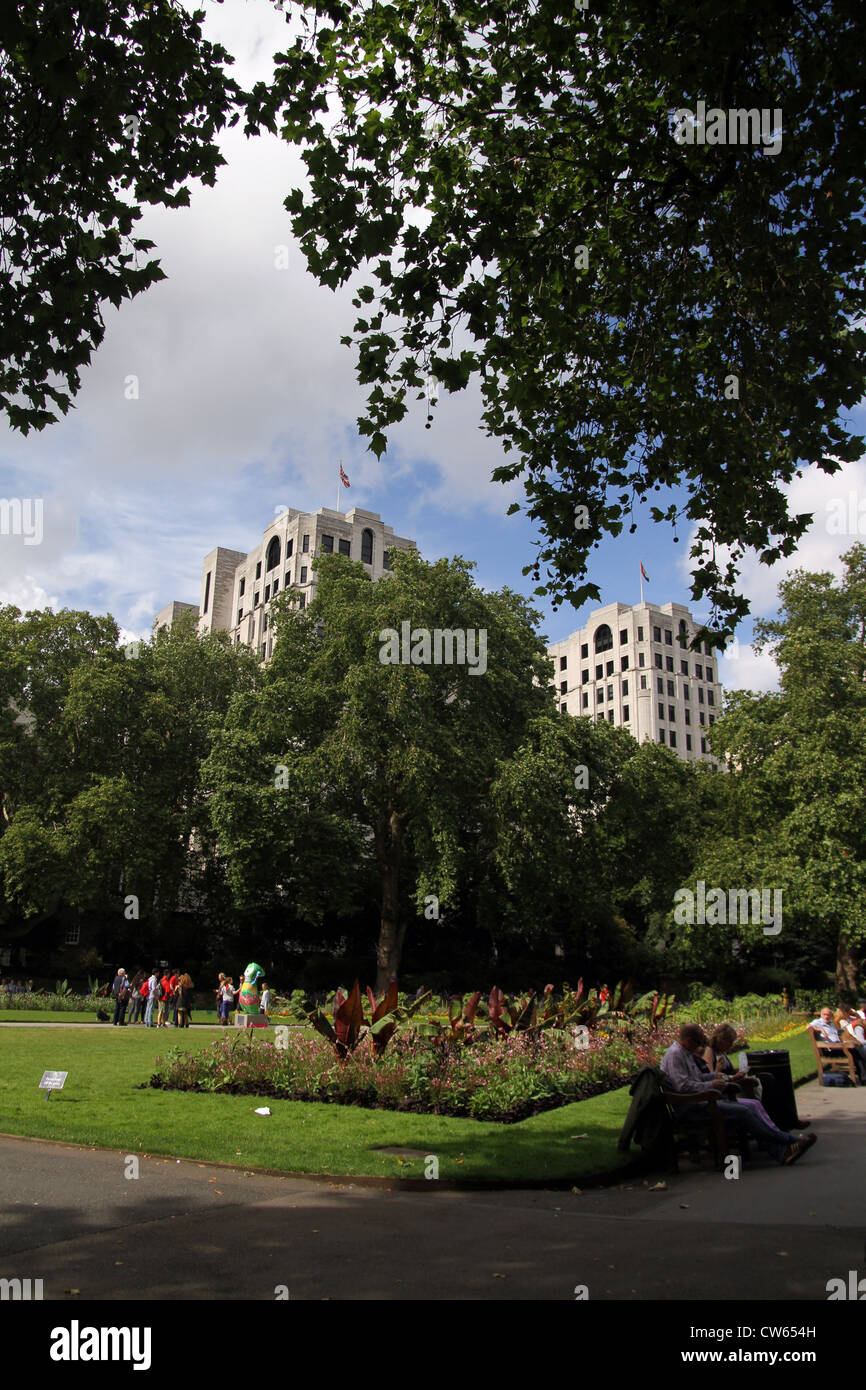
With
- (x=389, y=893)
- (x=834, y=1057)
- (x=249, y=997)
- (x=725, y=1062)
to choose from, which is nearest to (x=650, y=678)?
(x=389, y=893)

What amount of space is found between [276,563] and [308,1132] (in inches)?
3452

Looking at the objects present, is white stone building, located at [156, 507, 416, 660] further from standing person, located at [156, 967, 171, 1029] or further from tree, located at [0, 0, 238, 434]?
tree, located at [0, 0, 238, 434]

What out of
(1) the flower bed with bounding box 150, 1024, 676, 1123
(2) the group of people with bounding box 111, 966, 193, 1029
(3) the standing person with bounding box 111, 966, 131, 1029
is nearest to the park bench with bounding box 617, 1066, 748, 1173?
(1) the flower bed with bounding box 150, 1024, 676, 1123

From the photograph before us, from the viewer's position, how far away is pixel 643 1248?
620 cm

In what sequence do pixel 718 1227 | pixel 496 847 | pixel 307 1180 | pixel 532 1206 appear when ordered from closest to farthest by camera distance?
pixel 718 1227 → pixel 532 1206 → pixel 307 1180 → pixel 496 847

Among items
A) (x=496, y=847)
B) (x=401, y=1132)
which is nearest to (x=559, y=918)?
(x=496, y=847)

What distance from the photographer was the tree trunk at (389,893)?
40.8 meters

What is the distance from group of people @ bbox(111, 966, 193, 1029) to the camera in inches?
1128

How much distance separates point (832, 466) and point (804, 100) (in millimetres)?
3791

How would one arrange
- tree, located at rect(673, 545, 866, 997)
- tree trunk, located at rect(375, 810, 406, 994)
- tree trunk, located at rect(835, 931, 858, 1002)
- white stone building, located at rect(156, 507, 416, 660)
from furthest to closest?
white stone building, located at rect(156, 507, 416, 660) < tree trunk, located at rect(375, 810, 406, 994) < tree trunk, located at rect(835, 931, 858, 1002) < tree, located at rect(673, 545, 866, 997)

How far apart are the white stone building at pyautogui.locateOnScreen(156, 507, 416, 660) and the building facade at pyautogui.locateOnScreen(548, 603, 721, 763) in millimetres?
23945

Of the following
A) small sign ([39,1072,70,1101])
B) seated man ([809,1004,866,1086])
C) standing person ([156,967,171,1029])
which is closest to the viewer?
small sign ([39,1072,70,1101])

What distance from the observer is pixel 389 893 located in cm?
4112
